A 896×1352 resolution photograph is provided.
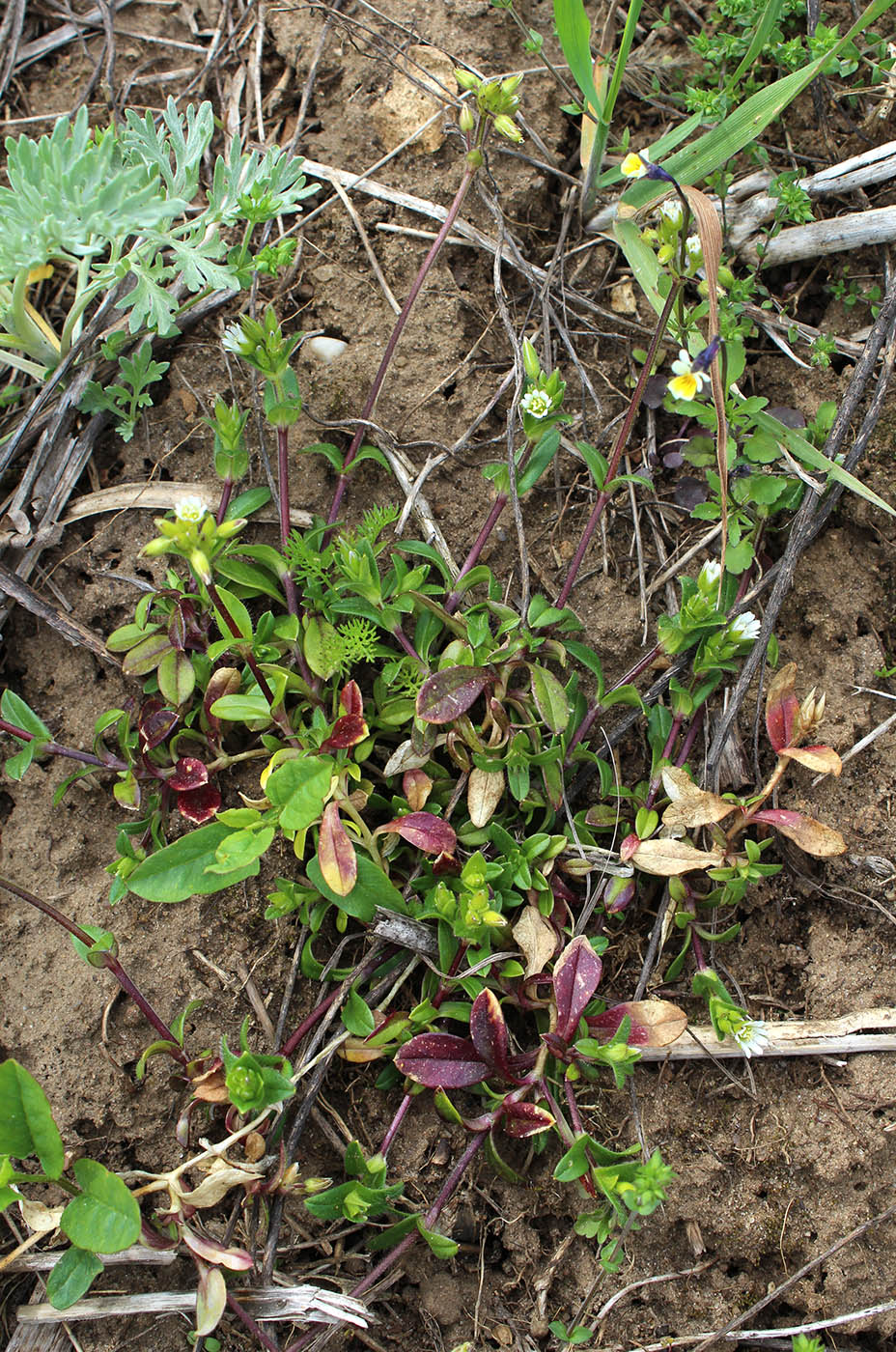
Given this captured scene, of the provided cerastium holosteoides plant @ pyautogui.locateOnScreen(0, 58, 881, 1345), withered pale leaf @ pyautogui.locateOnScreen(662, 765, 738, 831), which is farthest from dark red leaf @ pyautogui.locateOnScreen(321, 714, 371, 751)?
withered pale leaf @ pyautogui.locateOnScreen(662, 765, 738, 831)

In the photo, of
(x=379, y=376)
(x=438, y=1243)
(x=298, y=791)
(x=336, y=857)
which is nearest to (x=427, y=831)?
(x=336, y=857)

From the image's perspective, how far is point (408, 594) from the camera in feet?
8.30

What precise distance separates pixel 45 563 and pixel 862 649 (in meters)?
2.37

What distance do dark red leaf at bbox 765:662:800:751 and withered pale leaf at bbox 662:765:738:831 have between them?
9.0 inches

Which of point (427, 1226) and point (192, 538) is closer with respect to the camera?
point (192, 538)

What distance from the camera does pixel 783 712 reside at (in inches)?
101

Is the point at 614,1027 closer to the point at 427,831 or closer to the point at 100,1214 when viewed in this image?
the point at 427,831

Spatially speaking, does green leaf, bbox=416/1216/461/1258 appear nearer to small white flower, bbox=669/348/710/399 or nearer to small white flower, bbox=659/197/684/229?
small white flower, bbox=669/348/710/399

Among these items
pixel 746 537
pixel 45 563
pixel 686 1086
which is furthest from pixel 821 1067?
pixel 45 563

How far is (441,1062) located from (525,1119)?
231 mm

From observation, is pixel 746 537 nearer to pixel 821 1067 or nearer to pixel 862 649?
pixel 862 649

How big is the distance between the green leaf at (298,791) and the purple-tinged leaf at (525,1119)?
83cm

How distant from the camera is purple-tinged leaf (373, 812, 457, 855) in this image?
7.83 feet

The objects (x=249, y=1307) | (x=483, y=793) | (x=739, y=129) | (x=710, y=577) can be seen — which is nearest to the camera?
(x=249, y=1307)
